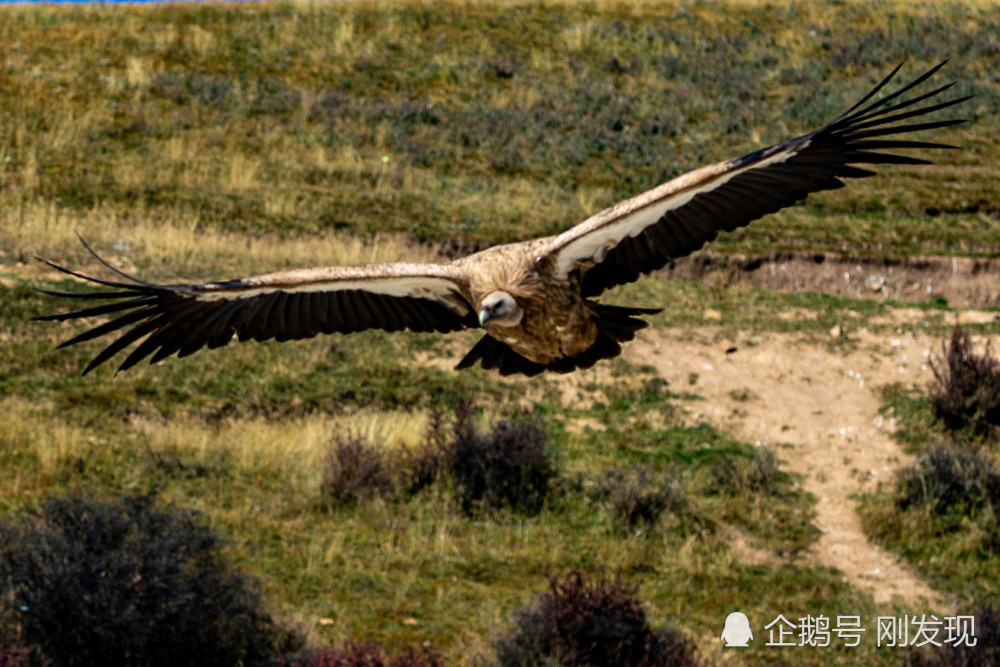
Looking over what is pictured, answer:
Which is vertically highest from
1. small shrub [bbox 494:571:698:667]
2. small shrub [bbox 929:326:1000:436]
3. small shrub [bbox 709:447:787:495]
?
small shrub [bbox 929:326:1000:436]

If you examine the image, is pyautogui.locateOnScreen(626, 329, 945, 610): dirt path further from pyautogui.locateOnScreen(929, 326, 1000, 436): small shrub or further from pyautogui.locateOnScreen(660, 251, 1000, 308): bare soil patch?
pyautogui.locateOnScreen(660, 251, 1000, 308): bare soil patch

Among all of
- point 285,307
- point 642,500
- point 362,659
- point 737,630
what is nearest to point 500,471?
point 642,500

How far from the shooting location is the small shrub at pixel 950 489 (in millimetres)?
12578

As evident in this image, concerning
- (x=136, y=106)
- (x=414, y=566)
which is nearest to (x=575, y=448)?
(x=414, y=566)

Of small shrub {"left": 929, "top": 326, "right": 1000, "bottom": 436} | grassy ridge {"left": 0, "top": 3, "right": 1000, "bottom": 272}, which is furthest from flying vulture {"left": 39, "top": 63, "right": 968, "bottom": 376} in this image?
grassy ridge {"left": 0, "top": 3, "right": 1000, "bottom": 272}

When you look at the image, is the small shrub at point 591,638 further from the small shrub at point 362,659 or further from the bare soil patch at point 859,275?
the bare soil patch at point 859,275

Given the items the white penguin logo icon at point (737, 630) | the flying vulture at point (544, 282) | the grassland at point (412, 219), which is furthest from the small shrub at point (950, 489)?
the flying vulture at point (544, 282)

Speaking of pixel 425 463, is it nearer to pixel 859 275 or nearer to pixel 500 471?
pixel 500 471

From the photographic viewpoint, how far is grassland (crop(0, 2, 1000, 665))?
11.5m

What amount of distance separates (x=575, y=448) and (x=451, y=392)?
176 cm

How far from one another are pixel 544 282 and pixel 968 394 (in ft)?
30.5

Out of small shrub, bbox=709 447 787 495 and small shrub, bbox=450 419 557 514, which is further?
small shrub, bbox=709 447 787 495

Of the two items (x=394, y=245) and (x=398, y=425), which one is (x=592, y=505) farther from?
(x=394, y=245)

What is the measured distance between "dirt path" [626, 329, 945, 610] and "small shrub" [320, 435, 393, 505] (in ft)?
13.2
